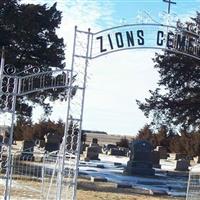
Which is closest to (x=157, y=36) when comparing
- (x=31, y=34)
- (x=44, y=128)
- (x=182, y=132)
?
(x=31, y=34)

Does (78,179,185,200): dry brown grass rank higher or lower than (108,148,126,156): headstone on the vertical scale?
lower

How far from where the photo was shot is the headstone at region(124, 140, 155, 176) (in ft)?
89.9

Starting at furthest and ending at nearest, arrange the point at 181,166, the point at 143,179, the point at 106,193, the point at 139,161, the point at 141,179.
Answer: the point at 181,166 → the point at 139,161 → the point at 143,179 → the point at 141,179 → the point at 106,193

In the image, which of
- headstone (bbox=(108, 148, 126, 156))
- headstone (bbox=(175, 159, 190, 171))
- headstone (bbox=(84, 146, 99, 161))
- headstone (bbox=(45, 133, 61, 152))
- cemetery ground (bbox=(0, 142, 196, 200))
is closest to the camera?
cemetery ground (bbox=(0, 142, 196, 200))

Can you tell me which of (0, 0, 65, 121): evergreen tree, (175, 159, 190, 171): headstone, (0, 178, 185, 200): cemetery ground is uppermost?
(0, 0, 65, 121): evergreen tree

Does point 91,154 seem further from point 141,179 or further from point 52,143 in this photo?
point 141,179

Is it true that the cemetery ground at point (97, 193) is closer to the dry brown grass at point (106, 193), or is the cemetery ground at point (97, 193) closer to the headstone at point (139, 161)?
the dry brown grass at point (106, 193)

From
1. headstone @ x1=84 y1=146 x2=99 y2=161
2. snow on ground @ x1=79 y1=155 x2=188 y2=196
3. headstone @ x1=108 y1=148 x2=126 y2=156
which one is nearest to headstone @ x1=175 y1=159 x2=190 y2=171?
snow on ground @ x1=79 y1=155 x2=188 y2=196

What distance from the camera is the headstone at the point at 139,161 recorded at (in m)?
27.4

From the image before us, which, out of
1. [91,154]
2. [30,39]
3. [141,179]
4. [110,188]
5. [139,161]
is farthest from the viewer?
[91,154]

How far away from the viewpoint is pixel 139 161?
91.0 feet

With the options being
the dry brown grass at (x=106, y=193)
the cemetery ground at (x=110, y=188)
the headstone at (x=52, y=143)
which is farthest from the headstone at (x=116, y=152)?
the dry brown grass at (x=106, y=193)

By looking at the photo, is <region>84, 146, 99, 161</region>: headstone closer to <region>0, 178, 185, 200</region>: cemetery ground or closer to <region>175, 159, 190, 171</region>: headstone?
<region>175, 159, 190, 171</region>: headstone

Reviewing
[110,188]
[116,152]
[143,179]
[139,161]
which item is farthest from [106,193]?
[116,152]
